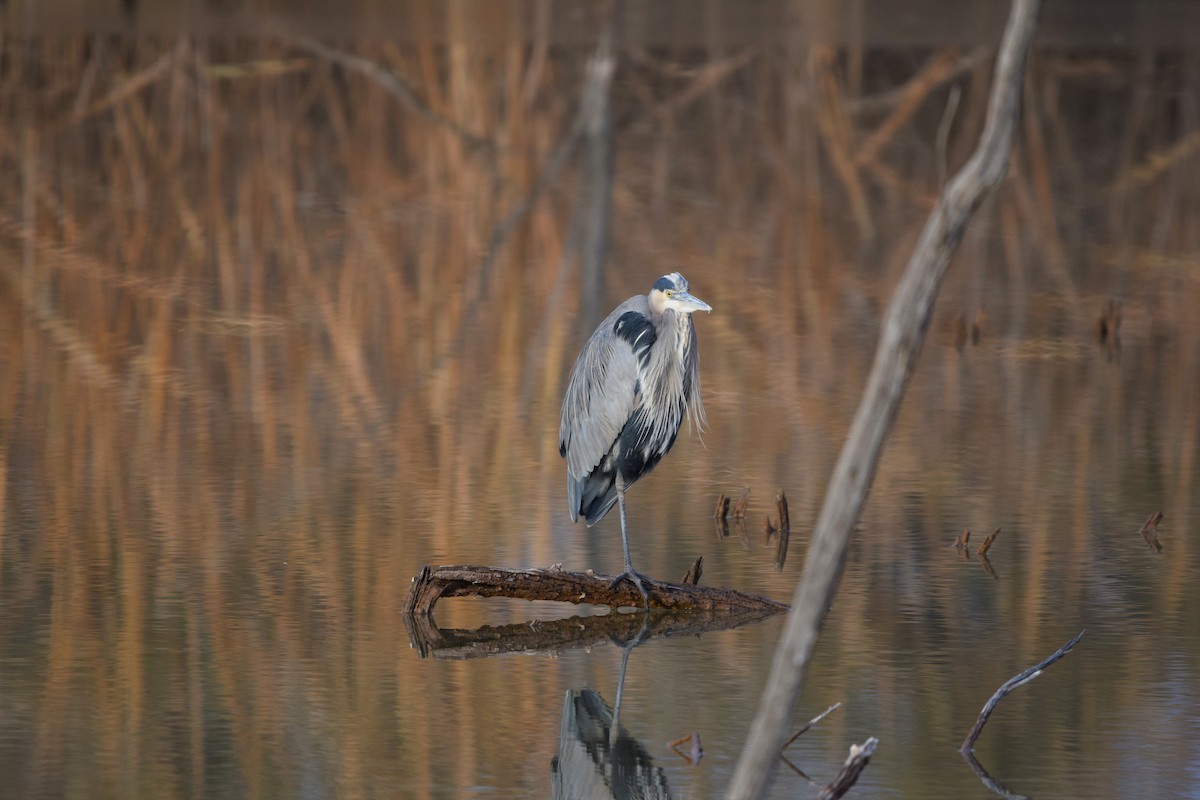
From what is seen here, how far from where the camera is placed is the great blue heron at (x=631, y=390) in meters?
6.17

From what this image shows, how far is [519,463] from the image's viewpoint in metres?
7.91

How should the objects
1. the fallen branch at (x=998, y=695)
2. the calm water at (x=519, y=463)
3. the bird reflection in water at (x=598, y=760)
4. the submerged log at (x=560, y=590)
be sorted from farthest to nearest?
1. the submerged log at (x=560, y=590)
2. the calm water at (x=519, y=463)
3. the bird reflection in water at (x=598, y=760)
4. the fallen branch at (x=998, y=695)

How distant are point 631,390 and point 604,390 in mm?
112

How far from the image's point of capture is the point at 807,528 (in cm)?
692

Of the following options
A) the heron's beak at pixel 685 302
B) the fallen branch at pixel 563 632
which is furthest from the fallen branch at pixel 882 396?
the heron's beak at pixel 685 302

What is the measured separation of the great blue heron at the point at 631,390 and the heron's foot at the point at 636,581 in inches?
8.6

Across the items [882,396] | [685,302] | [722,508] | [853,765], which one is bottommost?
[853,765]

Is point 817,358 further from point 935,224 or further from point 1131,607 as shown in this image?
point 935,224

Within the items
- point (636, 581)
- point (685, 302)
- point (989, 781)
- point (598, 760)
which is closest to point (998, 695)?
point (989, 781)

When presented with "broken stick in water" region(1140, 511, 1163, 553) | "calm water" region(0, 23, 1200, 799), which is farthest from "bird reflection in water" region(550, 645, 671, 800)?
"broken stick in water" region(1140, 511, 1163, 553)

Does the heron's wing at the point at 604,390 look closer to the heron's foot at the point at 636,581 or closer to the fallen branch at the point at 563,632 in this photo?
the heron's foot at the point at 636,581

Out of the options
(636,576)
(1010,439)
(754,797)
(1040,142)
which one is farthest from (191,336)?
(1040,142)

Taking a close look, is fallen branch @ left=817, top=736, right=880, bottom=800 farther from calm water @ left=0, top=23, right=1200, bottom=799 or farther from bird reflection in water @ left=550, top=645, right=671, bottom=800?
bird reflection in water @ left=550, top=645, right=671, bottom=800

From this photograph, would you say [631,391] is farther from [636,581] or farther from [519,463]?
[519,463]
